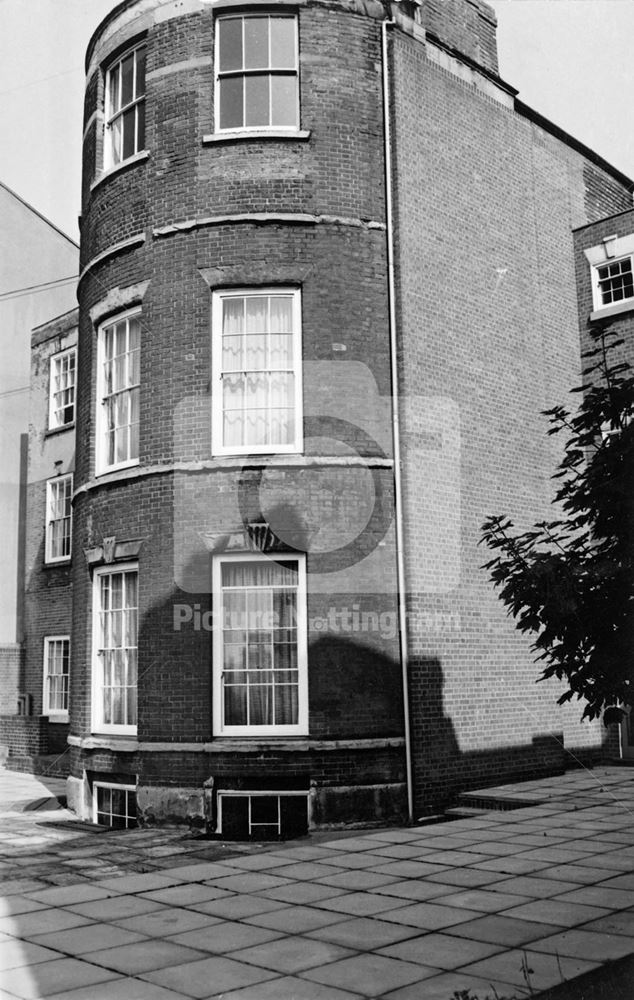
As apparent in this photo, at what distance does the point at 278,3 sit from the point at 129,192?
328 centimetres

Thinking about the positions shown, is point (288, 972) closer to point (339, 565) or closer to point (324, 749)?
point (324, 749)

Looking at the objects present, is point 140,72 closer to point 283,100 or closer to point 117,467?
point 283,100

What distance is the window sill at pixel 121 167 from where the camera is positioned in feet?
45.1

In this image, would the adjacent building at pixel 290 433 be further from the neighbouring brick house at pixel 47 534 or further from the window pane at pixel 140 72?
the neighbouring brick house at pixel 47 534

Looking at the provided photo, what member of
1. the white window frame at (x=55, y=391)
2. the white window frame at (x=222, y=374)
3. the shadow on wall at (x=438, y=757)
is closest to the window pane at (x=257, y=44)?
the white window frame at (x=222, y=374)

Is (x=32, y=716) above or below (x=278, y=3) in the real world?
below

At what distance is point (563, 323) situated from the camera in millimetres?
16703

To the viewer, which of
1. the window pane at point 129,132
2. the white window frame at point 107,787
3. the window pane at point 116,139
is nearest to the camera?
the white window frame at point 107,787

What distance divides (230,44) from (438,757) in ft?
33.0

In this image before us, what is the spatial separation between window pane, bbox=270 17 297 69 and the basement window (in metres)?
9.71

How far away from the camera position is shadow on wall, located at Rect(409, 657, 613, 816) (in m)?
12.4

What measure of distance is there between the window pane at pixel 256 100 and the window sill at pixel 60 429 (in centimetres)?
1040

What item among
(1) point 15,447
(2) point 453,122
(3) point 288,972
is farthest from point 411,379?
(1) point 15,447

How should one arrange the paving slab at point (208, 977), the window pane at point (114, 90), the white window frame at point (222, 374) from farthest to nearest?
the window pane at point (114, 90), the white window frame at point (222, 374), the paving slab at point (208, 977)
